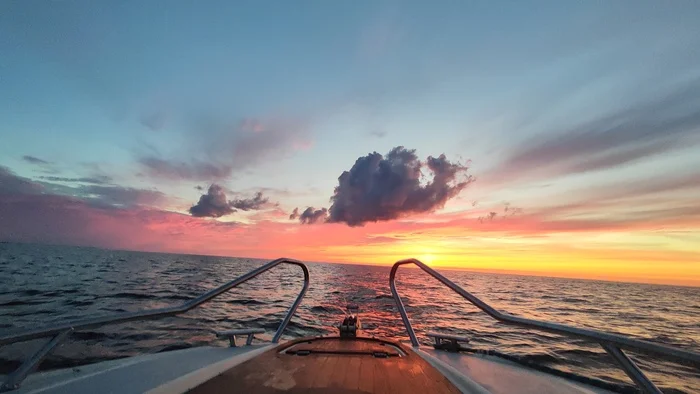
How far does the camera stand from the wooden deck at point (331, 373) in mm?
2904

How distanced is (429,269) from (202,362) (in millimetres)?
3511

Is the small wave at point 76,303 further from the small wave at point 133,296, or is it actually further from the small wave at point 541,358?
the small wave at point 541,358

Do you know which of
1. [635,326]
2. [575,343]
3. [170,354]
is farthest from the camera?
[635,326]

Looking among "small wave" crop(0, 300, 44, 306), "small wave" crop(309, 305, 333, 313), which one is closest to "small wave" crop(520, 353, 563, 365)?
"small wave" crop(309, 305, 333, 313)

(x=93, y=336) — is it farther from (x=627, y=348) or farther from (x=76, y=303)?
(x=627, y=348)

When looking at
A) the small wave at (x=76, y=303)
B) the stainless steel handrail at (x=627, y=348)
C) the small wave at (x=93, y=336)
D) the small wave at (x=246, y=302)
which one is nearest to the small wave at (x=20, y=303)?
the small wave at (x=76, y=303)

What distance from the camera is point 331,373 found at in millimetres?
3342

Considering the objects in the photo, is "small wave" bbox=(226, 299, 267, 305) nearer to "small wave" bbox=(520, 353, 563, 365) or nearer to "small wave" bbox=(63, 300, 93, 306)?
"small wave" bbox=(63, 300, 93, 306)

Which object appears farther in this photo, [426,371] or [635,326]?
[635,326]

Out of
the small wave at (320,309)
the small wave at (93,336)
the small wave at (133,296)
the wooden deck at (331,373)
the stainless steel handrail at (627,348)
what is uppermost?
the stainless steel handrail at (627,348)

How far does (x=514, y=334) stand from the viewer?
483 inches

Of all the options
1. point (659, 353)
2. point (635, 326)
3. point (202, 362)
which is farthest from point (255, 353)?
point (635, 326)

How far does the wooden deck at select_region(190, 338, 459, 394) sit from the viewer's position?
2904mm

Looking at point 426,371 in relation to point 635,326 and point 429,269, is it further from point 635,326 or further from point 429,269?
point 635,326
